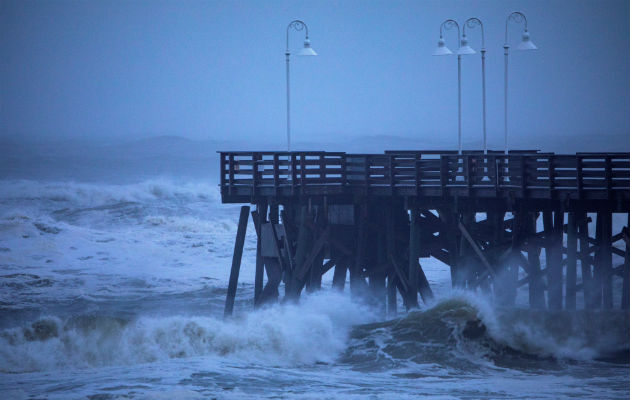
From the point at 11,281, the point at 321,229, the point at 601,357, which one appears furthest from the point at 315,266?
the point at 11,281

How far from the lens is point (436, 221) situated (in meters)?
23.9

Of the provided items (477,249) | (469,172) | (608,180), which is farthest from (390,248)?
(608,180)

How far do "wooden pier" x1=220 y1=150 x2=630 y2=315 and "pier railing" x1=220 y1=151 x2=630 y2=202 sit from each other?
0.03 m

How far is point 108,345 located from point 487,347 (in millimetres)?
8093

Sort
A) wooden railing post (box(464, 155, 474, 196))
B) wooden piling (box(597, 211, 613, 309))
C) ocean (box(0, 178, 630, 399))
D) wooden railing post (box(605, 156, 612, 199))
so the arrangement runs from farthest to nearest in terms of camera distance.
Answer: wooden railing post (box(464, 155, 474, 196))
wooden piling (box(597, 211, 613, 309))
wooden railing post (box(605, 156, 612, 199))
ocean (box(0, 178, 630, 399))

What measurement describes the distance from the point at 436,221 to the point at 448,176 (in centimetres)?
188

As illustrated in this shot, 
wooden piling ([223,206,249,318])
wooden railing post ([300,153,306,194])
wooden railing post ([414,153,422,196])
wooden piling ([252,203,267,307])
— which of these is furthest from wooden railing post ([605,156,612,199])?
wooden piling ([223,206,249,318])

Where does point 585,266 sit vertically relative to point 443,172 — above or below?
below

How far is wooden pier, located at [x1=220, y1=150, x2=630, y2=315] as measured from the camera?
21.0 m

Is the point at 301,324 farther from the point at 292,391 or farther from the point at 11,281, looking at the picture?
the point at 11,281

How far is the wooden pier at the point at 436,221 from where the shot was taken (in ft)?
69.0

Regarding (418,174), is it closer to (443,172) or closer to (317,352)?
(443,172)

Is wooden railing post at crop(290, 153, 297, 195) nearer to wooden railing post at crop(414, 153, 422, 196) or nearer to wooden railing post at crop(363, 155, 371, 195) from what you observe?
wooden railing post at crop(363, 155, 371, 195)

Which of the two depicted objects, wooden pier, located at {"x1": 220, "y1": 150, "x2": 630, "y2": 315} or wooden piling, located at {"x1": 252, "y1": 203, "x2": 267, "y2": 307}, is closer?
wooden pier, located at {"x1": 220, "y1": 150, "x2": 630, "y2": 315}
